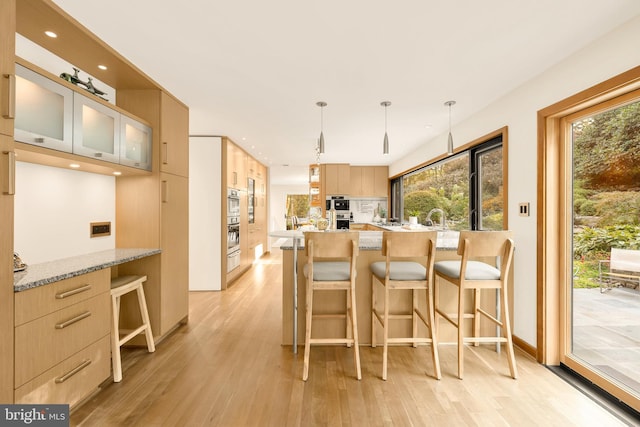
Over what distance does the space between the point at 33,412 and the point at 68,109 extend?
169 centimetres

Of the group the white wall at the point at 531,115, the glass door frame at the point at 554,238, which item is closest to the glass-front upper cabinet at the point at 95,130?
the white wall at the point at 531,115

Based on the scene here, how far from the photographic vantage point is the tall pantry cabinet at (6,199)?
134cm

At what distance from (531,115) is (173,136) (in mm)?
3345

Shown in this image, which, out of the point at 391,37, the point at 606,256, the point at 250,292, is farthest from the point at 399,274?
the point at 250,292

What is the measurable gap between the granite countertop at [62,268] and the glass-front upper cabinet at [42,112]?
72 cm

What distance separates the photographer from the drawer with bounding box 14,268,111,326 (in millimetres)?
1438

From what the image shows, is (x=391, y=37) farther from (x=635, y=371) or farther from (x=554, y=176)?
(x=635, y=371)

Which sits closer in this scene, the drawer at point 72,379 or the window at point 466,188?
the drawer at point 72,379

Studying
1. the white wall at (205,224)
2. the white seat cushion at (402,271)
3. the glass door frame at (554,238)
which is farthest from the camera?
the white wall at (205,224)

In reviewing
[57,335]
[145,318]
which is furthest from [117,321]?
[57,335]

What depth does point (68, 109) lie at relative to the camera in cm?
188

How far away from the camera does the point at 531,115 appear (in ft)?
8.49

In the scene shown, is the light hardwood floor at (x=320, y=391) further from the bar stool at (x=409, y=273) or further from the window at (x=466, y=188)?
the window at (x=466, y=188)

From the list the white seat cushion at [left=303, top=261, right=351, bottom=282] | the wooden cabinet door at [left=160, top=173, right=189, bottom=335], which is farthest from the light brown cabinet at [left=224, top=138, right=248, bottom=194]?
the white seat cushion at [left=303, top=261, right=351, bottom=282]
